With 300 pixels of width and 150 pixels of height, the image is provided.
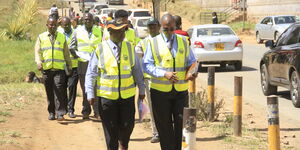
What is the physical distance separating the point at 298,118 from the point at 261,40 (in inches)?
897

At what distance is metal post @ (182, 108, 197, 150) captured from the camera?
6.25 m

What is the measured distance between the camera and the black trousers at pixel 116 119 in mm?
7031

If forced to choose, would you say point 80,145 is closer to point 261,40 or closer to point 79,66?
point 79,66

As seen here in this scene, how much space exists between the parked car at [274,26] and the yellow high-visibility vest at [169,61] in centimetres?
2392

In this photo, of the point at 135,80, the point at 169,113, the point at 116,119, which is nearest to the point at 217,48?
the point at 169,113

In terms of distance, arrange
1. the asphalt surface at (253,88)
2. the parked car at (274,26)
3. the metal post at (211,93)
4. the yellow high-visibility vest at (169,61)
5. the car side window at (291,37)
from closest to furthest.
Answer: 1. the yellow high-visibility vest at (169,61)
2. the metal post at (211,93)
3. the asphalt surface at (253,88)
4. the car side window at (291,37)
5. the parked car at (274,26)

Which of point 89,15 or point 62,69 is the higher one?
point 89,15

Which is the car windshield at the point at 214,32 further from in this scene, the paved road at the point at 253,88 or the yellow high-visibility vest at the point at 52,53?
the yellow high-visibility vest at the point at 52,53

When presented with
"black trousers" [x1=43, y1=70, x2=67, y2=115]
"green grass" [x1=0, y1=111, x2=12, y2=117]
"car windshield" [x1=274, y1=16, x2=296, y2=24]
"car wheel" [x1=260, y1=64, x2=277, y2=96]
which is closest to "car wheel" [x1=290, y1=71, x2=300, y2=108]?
"car wheel" [x1=260, y1=64, x2=277, y2=96]

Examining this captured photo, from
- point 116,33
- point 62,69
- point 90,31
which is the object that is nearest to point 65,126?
point 62,69

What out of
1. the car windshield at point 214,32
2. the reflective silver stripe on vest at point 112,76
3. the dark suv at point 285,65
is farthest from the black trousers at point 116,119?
the car windshield at point 214,32

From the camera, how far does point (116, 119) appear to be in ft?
23.4

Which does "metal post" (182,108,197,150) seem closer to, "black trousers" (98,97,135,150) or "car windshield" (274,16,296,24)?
"black trousers" (98,97,135,150)

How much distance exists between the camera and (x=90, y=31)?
10.8 meters
